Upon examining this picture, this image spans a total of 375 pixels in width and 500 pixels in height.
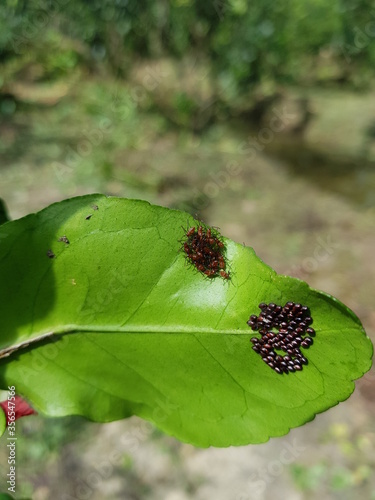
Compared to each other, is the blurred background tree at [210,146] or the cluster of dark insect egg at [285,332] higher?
the cluster of dark insect egg at [285,332]

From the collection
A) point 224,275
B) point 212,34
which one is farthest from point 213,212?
point 224,275

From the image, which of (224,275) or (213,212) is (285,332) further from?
(213,212)

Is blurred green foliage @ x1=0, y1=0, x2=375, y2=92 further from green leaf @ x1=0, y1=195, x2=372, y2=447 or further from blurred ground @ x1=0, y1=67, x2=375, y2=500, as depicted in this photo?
green leaf @ x1=0, y1=195, x2=372, y2=447

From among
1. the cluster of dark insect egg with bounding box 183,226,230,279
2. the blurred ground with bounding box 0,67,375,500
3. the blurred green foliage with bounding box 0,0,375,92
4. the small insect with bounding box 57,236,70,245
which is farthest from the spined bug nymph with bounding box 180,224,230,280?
the blurred green foliage with bounding box 0,0,375,92

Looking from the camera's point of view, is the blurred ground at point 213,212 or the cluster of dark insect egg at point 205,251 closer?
the cluster of dark insect egg at point 205,251

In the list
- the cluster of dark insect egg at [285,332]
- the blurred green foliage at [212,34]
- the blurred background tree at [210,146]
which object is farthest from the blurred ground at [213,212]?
the cluster of dark insect egg at [285,332]

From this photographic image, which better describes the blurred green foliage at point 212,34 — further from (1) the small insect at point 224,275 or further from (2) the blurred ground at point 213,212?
(1) the small insect at point 224,275
